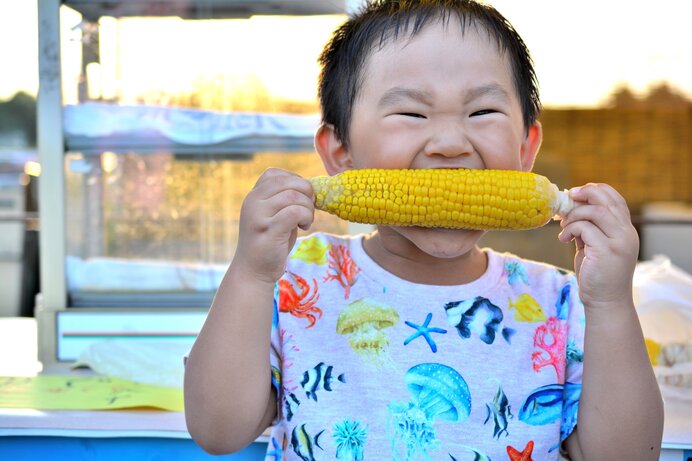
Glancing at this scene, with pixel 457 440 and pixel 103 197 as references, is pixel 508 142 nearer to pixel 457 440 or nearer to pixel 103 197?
pixel 457 440

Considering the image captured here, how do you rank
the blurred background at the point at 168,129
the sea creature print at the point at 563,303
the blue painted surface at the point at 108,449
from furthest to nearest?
the blurred background at the point at 168,129 → the blue painted surface at the point at 108,449 → the sea creature print at the point at 563,303

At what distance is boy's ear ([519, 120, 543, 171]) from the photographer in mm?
1400

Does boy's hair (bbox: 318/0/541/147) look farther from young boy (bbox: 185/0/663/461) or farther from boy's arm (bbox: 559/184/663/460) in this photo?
boy's arm (bbox: 559/184/663/460)

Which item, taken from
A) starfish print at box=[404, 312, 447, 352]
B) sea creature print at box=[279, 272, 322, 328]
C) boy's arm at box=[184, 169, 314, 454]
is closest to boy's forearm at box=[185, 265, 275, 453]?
boy's arm at box=[184, 169, 314, 454]

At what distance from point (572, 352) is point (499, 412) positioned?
0.17 meters

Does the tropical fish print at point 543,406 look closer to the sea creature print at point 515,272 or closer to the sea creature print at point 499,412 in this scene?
the sea creature print at point 499,412

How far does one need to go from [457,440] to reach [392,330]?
0.66 ft

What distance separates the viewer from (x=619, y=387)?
1161mm

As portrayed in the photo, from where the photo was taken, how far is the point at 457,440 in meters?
1.21

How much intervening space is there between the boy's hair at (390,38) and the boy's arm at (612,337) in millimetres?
281

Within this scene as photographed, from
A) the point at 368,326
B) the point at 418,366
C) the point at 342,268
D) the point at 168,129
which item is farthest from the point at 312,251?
the point at 168,129

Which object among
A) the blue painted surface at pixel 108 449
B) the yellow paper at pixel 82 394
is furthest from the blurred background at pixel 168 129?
the blue painted surface at pixel 108 449

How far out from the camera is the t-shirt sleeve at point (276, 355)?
125 centimetres

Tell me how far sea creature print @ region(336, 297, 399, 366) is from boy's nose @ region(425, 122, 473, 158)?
28cm
